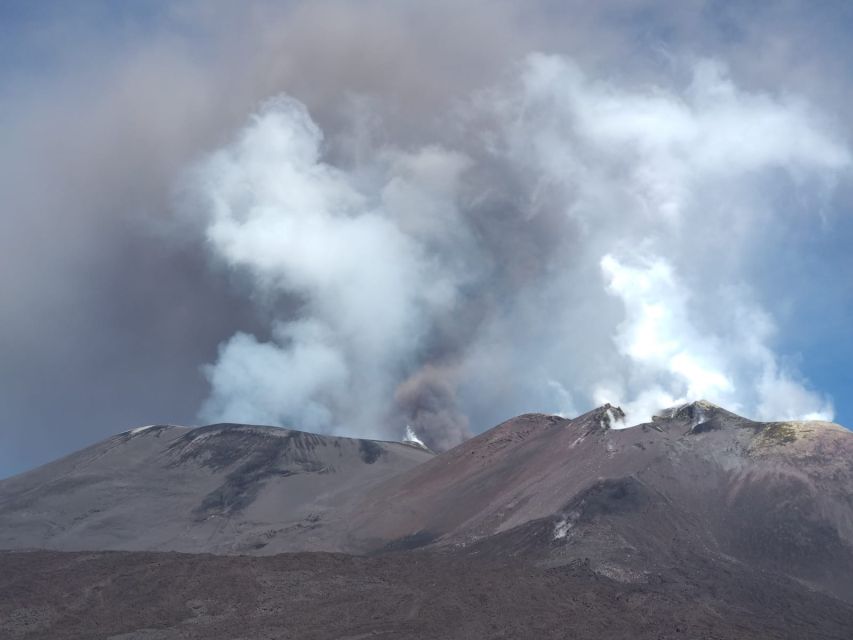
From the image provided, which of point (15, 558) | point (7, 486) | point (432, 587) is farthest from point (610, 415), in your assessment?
point (7, 486)

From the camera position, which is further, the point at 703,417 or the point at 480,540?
the point at 703,417

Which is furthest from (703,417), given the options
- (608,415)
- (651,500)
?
(651,500)

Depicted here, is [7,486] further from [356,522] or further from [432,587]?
[432,587]

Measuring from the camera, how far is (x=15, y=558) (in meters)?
85.4

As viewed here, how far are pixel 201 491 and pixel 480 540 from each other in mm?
43455

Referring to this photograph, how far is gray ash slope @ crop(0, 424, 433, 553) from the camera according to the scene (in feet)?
326

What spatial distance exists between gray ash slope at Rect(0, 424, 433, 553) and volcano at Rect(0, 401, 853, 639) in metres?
0.33

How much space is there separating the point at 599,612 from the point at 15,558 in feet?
154

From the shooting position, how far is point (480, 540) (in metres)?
80.1

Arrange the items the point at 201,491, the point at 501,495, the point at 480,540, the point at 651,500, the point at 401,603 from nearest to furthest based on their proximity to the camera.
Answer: the point at 401,603
the point at 480,540
the point at 651,500
the point at 501,495
the point at 201,491

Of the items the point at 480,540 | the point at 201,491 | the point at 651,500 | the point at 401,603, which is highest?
the point at 201,491

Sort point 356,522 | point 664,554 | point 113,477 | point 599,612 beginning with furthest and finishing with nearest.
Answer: point 113,477 < point 356,522 < point 664,554 < point 599,612

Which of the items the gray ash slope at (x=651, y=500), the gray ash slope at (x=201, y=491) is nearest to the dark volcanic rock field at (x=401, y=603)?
the gray ash slope at (x=651, y=500)

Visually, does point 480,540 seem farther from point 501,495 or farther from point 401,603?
point 401,603
